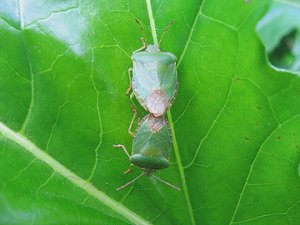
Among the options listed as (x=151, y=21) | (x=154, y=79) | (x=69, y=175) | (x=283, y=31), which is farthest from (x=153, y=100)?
(x=283, y=31)

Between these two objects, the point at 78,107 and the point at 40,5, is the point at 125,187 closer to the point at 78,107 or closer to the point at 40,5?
the point at 78,107

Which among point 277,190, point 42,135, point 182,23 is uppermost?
point 182,23

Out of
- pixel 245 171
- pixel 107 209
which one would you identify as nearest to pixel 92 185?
pixel 107 209

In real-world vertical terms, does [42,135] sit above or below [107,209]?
above

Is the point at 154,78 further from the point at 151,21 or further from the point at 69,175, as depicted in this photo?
the point at 69,175

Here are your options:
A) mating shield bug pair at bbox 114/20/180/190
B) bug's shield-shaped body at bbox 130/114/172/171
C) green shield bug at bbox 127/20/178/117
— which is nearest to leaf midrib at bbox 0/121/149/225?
mating shield bug pair at bbox 114/20/180/190

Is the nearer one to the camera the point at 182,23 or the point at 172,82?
the point at 182,23

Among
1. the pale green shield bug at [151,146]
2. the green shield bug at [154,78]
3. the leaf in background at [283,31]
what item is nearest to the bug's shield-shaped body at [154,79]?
the green shield bug at [154,78]
